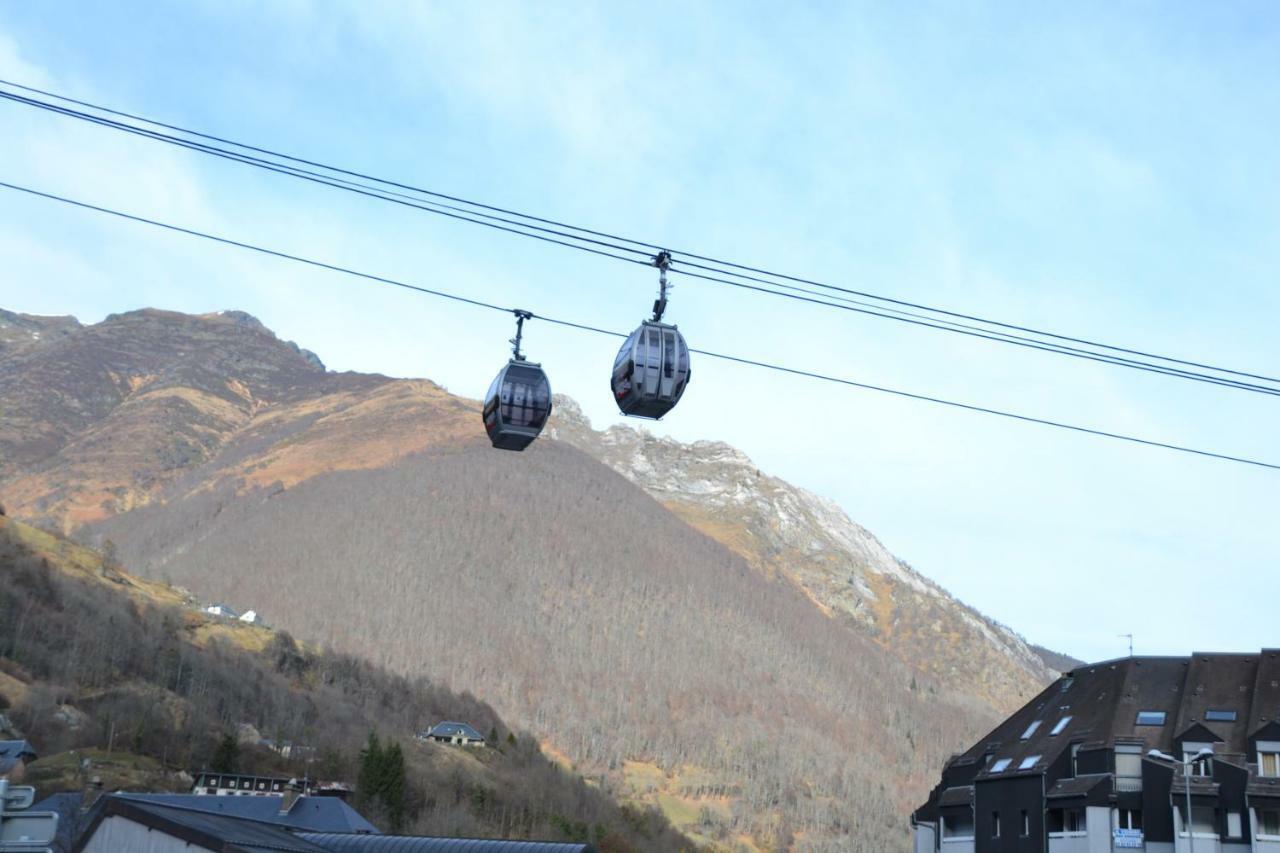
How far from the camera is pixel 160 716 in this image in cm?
14200

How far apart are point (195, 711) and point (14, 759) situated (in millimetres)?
Result: 52292

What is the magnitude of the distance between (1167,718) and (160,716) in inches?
4323

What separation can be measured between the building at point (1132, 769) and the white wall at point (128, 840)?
37.1 metres

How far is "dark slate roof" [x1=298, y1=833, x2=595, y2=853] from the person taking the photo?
48156 millimetres

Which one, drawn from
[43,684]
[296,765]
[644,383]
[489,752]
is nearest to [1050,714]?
[644,383]

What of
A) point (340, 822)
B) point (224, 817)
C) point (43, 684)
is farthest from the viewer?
point (43, 684)

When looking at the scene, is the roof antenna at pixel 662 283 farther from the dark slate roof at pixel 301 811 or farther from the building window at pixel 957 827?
the dark slate roof at pixel 301 811

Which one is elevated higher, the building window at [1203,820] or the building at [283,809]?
the building window at [1203,820]

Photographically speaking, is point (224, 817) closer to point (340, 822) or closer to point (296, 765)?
point (340, 822)

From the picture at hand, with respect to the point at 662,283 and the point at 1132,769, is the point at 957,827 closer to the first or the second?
the point at 1132,769

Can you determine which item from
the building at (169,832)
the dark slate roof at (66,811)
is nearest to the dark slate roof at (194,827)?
the building at (169,832)

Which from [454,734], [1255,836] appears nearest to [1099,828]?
[1255,836]

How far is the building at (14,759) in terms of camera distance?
8988cm

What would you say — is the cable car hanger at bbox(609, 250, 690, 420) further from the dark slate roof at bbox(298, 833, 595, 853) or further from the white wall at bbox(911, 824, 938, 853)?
the white wall at bbox(911, 824, 938, 853)
